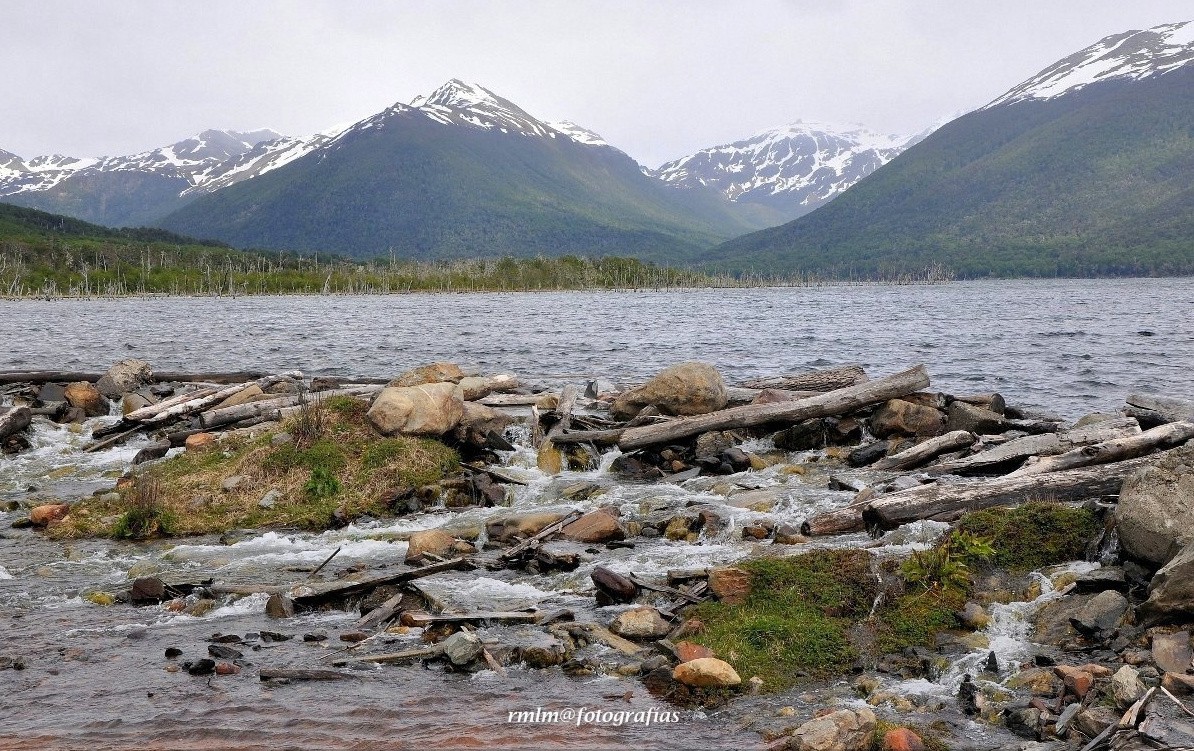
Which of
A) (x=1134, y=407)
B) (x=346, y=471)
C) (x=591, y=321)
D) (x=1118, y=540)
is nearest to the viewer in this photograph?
(x=1118, y=540)

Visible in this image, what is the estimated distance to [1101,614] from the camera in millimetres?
9039

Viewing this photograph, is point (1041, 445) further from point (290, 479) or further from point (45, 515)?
point (45, 515)

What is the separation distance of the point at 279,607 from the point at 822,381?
1611cm

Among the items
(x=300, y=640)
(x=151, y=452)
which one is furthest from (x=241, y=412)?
(x=300, y=640)

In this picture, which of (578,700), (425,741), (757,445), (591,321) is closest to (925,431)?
(757,445)

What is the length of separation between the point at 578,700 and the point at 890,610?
3799mm

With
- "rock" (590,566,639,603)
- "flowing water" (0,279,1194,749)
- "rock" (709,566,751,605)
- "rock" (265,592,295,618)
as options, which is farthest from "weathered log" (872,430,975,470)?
"rock" (265,592,295,618)

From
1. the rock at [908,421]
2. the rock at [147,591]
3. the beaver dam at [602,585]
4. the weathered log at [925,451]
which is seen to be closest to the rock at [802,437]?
the beaver dam at [602,585]

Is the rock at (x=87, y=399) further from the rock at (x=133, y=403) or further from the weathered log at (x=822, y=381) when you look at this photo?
the weathered log at (x=822, y=381)

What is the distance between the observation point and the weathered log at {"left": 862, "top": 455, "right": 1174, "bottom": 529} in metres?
12.3

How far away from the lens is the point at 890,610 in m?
9.61

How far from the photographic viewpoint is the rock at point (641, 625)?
9.54 meters

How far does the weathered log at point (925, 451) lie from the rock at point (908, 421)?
1.89 m

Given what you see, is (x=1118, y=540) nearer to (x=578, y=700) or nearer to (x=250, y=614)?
(x=578, y=700)
